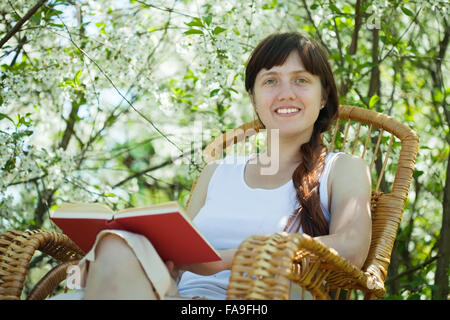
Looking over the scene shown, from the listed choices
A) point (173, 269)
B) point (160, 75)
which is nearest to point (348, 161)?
point (173, 269)

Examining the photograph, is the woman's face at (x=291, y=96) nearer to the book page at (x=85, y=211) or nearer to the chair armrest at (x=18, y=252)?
the book page at (x=85, y=211)

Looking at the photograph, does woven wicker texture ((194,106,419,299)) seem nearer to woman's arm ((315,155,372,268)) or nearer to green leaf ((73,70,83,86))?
woman's arm ((315,155,372,268))

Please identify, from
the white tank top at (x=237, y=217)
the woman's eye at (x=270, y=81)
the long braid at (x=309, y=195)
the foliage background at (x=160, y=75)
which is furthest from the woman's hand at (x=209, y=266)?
the foliage background at (x=160, y=75)

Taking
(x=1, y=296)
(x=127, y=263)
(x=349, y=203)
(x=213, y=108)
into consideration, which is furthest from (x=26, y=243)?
(x=213, y=108)

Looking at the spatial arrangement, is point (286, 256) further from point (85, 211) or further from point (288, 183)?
point (288, 183)

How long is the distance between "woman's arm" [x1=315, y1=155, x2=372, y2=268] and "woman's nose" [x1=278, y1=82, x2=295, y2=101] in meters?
0.29

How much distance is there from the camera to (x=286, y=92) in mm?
2043

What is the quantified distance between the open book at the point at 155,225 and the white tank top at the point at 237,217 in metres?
0.24

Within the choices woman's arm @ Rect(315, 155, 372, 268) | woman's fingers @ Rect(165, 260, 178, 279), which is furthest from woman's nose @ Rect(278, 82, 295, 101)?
woman's fingers @ Rect(165, 260, 178, 279)

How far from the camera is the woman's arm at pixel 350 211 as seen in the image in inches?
67.9

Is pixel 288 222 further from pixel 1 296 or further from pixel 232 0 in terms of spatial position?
pixel 232 0

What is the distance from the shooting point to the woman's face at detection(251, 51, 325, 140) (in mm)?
2053

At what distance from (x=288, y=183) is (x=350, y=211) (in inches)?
11.8

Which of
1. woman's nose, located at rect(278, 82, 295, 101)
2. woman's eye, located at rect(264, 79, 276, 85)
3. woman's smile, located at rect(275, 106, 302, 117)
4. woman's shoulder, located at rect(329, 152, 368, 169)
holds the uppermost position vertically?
woman's eye, located at rect(264, 79, 276, 85)
